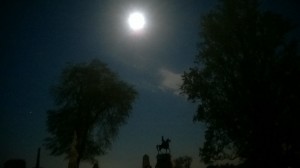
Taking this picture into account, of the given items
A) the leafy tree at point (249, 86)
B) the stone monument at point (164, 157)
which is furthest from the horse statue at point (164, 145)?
the leafy tree at point (249, 86)

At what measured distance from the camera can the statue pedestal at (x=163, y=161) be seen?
29.7 meters

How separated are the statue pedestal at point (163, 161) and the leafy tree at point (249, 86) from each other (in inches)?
394

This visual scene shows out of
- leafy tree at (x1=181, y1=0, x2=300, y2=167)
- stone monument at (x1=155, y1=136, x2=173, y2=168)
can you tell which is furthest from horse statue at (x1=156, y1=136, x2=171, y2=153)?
leafy tree at (x1=181, y1=0, x2=300, y2=167)

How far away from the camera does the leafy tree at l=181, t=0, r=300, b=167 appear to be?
17500 millimetres

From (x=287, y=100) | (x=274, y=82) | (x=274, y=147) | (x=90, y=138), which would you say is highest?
(x=90, y=138)

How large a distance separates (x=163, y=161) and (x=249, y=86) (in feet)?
49.0

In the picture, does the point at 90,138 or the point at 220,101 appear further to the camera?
the point at 90,138

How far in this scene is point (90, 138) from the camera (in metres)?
39.4

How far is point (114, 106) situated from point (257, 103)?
23.4 m

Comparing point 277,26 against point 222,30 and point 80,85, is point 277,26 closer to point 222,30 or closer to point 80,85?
point 222,30

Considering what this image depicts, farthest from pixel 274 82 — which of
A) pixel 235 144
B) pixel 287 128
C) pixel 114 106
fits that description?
pixel 114 106

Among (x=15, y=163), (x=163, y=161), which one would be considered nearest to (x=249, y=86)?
(x=163, y=161)

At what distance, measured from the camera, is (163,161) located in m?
30.0

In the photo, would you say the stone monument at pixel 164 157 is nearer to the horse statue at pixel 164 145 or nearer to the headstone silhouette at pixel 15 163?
the horse statue at pixel 164 145
